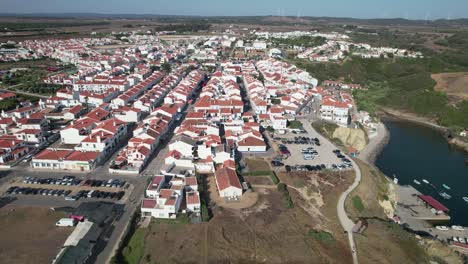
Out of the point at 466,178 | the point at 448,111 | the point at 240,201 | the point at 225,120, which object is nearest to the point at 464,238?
the point at 466,178

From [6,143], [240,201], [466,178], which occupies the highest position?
[6,143]

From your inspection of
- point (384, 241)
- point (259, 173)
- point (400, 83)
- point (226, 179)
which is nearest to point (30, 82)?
point (226, 179)

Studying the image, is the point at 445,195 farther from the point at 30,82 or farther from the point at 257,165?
the point at 30,82

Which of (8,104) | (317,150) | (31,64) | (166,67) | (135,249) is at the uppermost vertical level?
(31,64)

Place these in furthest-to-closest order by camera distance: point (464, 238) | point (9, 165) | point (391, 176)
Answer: point (391, 176)
point (9, 165)
point (464, 238)

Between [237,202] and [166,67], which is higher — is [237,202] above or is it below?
Result: below

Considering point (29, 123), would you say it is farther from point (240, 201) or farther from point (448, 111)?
point (448, 111)
